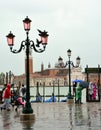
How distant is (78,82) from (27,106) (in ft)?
67.4

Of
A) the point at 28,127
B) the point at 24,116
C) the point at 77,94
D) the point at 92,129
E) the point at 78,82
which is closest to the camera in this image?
the point at 92,129

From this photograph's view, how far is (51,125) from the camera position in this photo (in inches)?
678

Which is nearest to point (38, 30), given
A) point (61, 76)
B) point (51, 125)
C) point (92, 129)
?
point (51, 125)

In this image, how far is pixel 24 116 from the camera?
66.7 feet

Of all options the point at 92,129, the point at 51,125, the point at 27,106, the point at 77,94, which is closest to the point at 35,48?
the point at 27,106

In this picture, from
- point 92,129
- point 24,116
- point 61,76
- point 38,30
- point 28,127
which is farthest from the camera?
point 61,76

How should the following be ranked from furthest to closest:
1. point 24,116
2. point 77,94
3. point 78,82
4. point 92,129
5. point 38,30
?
point 78,82 < point 77,94 < point 38,30 < point 24,116 < point 92,129

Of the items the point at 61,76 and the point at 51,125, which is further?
the point at 61,76

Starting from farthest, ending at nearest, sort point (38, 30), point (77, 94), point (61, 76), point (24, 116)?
point (61, 76), point (77, 94), point (38, 30), point (24, 116)

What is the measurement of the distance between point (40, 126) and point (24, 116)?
3.41m

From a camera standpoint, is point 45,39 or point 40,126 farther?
point 45,39

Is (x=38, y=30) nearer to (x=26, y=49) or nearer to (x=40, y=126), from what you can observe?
(x=26, y=49)

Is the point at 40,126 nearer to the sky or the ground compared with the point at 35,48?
nearer to the ground

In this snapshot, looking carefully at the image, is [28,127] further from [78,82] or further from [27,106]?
[78,82]
